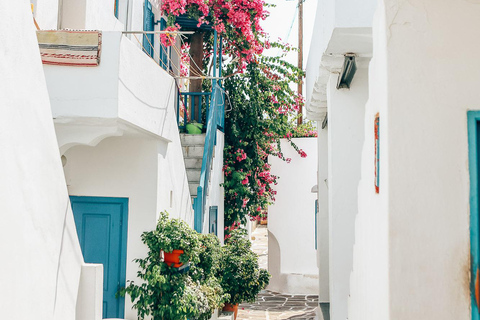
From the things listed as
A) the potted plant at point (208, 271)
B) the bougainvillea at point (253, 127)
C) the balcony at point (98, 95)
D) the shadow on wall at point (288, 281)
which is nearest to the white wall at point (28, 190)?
the balcony at point (98, 95)

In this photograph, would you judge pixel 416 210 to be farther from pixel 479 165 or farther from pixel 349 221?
pixel 349 221

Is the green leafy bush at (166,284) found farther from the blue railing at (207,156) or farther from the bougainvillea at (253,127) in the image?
the bougainvillea at (253,127)

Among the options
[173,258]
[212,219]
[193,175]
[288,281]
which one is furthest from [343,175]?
[288,281]

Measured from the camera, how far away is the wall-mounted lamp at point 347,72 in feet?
17.3

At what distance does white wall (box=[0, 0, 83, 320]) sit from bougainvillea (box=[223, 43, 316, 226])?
7.21 meters

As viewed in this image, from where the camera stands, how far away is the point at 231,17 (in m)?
10.6

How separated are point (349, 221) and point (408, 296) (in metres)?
3.17

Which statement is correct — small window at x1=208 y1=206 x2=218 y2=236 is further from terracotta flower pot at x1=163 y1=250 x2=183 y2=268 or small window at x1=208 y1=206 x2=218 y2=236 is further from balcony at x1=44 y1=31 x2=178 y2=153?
balcony at x1=44 y1=31 x2=178 y2=153

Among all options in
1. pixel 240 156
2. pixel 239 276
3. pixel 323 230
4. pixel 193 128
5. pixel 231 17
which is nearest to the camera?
pixel 323 230

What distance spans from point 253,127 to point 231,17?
2.62 metres

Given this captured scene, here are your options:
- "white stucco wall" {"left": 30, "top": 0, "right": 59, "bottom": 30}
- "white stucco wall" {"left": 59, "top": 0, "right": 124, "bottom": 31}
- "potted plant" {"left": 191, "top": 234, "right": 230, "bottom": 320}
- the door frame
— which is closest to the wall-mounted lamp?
the door frame

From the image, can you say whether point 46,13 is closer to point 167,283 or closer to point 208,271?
point 167,283

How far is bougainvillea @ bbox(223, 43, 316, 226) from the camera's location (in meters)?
11.7

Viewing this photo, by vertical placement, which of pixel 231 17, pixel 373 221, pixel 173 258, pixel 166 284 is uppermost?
pixel 231 17
